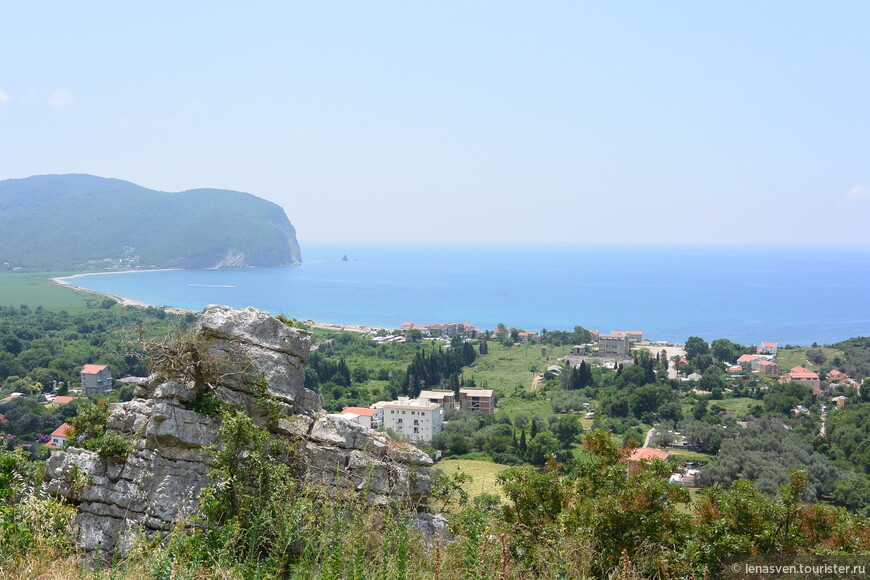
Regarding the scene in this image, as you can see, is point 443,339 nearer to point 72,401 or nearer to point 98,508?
point 72,401

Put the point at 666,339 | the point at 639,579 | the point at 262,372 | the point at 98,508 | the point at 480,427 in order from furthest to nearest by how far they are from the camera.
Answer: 1. the point at 666,339
2. the point at 480,427
3. the point at 262,372
4. the point at 98,508
5. the point at 639,579

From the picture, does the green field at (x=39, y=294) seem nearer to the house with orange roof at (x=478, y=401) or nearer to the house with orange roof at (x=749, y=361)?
the house with orange roof at (x=478, y=401)

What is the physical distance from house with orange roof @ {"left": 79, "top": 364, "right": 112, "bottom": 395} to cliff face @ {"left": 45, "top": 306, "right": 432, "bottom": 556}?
31486mm

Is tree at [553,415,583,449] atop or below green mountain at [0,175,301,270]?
below

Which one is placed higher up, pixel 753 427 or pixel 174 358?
pixel 174 358

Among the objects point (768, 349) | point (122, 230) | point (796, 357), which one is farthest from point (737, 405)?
point (122, 230)

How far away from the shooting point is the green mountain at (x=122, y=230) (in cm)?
14512

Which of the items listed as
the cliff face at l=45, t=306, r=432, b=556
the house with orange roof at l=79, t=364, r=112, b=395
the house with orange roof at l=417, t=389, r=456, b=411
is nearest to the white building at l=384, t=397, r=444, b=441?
the house with orange roof at l=417, t=389, r=456, b=411

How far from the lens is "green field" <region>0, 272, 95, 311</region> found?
245 ft

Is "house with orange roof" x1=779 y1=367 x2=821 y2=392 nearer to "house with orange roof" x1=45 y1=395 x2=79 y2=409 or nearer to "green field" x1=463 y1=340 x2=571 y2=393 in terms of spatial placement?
"green field" x1=463 y1=340 x2=571 y2=393

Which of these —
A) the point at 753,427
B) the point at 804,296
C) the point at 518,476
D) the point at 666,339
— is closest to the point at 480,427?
the point at 753,427

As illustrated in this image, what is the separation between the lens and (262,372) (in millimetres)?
6859

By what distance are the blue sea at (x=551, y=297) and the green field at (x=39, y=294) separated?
649 centimetres

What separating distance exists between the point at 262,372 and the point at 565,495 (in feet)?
11.8
